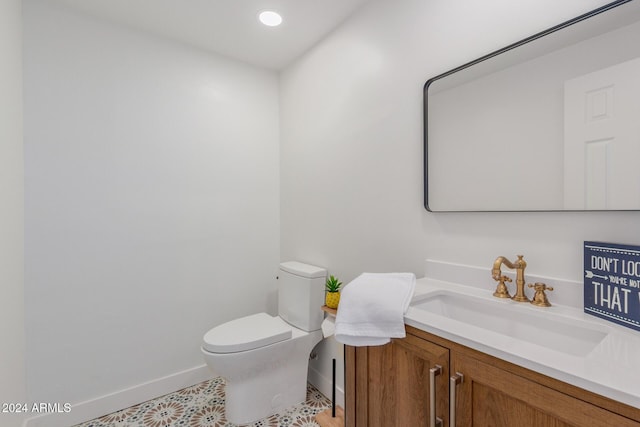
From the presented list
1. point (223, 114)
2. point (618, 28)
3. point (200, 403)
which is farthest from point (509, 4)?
point (200, 403)

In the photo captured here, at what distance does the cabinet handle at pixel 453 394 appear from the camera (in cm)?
83

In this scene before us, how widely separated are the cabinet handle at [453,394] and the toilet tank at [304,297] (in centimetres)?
118

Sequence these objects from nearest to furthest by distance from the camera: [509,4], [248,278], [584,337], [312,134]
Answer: [584,337] → [509,4] → [312,134] → [248,278]

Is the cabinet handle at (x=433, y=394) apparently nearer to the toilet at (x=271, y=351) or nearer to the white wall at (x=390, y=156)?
the white wall at (x=390, y=156)

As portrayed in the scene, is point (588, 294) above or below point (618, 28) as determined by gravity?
below

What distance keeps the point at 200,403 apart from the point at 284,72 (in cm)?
251

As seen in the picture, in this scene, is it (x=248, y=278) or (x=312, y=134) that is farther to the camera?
(x=248, y=278)

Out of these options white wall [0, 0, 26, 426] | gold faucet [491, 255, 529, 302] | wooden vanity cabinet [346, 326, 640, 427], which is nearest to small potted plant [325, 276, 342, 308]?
wooden vanity cabinet [346, 326, 640, 427]

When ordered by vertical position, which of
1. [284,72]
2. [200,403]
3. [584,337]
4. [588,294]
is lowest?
[200,403]

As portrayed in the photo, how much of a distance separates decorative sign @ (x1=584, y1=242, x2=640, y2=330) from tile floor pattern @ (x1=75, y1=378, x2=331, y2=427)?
1.52m

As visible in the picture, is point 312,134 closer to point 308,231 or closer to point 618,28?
point 308,231

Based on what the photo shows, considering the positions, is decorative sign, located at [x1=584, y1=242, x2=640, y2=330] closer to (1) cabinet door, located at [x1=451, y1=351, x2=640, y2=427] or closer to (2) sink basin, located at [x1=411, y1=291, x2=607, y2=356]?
(2) sink basin, located at [x1=411, y1=291, x2=607, y2=356]

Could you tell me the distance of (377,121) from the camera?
169cm

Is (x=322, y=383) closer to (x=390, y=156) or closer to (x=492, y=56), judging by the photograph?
(x=390, y=156)
